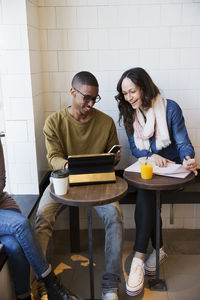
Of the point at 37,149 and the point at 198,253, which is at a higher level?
the point at 37,149

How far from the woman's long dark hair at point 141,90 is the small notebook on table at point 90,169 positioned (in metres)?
0.63

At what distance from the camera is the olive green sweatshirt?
7.97ft

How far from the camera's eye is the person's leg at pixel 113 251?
2133 mm

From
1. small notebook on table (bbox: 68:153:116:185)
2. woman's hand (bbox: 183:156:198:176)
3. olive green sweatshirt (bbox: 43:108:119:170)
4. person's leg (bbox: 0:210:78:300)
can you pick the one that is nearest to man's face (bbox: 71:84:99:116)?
olive green sweatshirt (bbox: 43:108:119:170)

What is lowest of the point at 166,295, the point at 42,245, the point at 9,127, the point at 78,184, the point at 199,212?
the point at 166,295

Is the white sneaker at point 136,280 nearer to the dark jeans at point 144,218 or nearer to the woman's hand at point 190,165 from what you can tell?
the dark jeans at point 144,218

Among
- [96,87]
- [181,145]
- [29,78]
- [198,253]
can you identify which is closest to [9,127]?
[29,78]


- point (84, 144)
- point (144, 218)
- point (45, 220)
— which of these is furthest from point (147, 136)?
point (45, 220)

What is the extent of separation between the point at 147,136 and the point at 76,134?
0.54m

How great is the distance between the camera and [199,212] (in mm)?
3105

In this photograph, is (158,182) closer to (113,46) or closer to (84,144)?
(84,144)

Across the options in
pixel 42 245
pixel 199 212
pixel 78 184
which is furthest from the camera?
pixel 199 212

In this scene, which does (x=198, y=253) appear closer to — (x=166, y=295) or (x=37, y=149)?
(x=166, y=295)

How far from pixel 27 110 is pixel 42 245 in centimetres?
102
